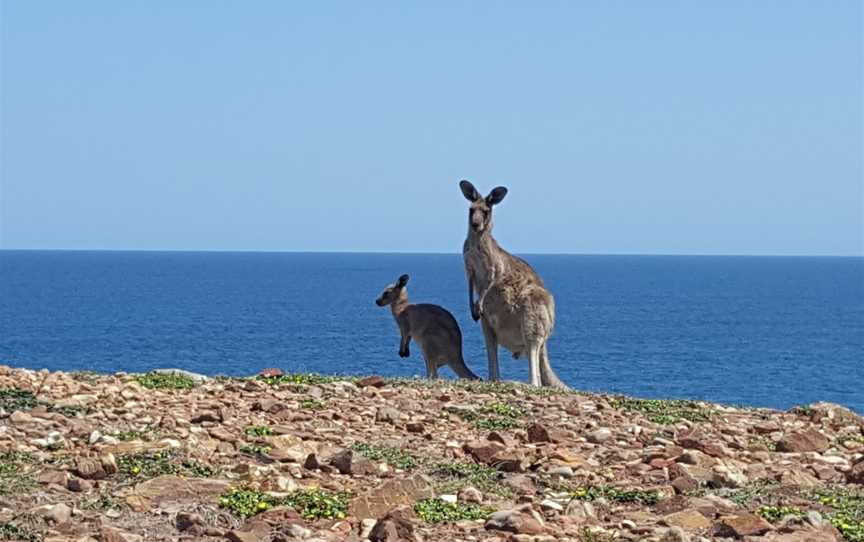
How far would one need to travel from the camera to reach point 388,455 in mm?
10422

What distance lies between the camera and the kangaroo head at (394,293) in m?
20.1

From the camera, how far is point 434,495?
9.22 meters

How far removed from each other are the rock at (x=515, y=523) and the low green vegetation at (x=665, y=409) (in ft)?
14.4

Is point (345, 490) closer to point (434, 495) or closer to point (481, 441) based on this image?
point (434, 495)

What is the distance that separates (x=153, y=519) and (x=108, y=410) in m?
3.02

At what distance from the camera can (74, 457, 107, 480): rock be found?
369 inches

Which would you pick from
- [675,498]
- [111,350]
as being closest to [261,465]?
[675,498]

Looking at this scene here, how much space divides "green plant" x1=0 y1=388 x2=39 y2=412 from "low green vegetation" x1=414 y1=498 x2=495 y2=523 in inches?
164

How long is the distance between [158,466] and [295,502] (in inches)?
48.9

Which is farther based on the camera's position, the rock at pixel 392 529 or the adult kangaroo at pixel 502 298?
the adult kangaroo at pixel 502 298

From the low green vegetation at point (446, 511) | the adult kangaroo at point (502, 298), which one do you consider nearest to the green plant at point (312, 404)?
the low green vegetation at point (446, 511)

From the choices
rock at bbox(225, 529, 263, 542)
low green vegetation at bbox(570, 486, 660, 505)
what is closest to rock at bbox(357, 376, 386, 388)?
low green vegetation at bbox(570, 486, 660, 505)

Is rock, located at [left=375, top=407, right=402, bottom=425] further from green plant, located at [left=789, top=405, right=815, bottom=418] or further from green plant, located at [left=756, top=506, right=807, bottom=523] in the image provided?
green plant, located at [left=789, top=405, right=815, bottom=418]

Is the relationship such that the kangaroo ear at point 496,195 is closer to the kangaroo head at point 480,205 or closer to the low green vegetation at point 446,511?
the kangaroo head at point 480,205
